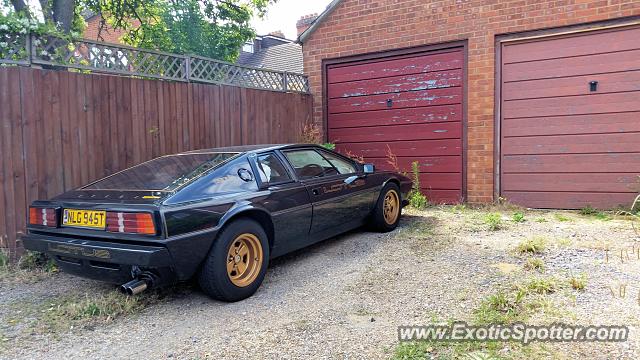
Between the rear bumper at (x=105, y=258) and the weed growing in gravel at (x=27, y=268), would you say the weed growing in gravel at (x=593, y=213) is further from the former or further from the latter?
the weed growing in gravel at (x=27, y=268)

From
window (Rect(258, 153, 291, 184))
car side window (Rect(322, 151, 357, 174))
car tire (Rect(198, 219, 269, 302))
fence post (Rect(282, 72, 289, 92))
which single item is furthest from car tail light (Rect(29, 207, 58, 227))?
fence post (Rect(282, 72, 289, 92))

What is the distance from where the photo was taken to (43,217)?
12.4 feet

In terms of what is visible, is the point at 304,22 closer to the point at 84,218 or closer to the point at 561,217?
the point at 561,217

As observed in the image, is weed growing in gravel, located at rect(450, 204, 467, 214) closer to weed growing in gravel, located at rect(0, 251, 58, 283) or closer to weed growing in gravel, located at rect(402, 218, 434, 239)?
weed growing in gravel, located at rect(402, 218, 434, 239)

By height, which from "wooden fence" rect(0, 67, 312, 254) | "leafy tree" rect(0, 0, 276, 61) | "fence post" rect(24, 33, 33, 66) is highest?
"leafy tree" rect(0, 0, 276, 61)

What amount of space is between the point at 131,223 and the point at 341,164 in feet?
8.60

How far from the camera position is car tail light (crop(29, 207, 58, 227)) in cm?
371

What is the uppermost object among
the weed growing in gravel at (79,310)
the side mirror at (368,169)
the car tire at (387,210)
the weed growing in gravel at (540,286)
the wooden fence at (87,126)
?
the wooden fence at (87,126)

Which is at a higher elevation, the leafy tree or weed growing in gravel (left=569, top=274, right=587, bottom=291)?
the leafy tree

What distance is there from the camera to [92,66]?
5.34 m

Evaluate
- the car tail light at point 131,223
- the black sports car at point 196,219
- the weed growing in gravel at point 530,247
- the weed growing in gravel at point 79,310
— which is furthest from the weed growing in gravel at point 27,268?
the weed growing in gravel at point 530,247

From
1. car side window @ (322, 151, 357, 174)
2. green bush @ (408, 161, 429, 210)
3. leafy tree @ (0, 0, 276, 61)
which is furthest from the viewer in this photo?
leafy tree @ (0, 0, 276, 61)

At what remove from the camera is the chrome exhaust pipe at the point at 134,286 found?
128 inches

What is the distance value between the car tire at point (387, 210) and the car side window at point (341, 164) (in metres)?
0.55
